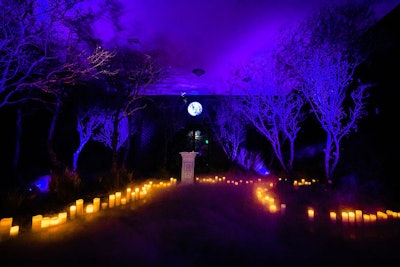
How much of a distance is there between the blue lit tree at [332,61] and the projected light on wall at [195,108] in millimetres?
7675

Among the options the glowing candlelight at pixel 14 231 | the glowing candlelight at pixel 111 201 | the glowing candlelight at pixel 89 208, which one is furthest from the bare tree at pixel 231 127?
the glowing candlelight at pixel 14 231

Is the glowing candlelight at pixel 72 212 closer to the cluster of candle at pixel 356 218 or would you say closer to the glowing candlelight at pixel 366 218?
the cluster of candle at pixel 356 218

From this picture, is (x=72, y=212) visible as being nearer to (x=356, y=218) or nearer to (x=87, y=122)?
(x=356, y=218)

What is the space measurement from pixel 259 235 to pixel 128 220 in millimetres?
2399

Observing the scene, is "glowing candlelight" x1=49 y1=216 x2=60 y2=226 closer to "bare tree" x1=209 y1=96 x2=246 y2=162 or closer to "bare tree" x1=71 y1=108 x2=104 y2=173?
"bare tree" x1=71 y1=108 x2=104 y2=173

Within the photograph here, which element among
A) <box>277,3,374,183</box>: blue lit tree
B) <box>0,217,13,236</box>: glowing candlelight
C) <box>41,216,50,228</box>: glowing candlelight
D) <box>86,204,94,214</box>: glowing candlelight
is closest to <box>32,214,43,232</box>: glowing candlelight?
<box>41,216,50,228</box>: glowing candlelight

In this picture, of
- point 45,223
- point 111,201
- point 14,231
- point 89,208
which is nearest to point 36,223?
point 45,223

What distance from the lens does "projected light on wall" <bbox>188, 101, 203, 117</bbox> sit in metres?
16.0

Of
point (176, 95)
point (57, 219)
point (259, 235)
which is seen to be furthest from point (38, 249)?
point (176, 95)

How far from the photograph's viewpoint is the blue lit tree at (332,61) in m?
8.05

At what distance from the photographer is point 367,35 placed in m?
8.70

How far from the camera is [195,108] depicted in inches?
629

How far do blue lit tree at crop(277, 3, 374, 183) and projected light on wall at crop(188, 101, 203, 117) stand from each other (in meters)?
7.67

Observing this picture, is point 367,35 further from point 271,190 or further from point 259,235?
point 259,235
